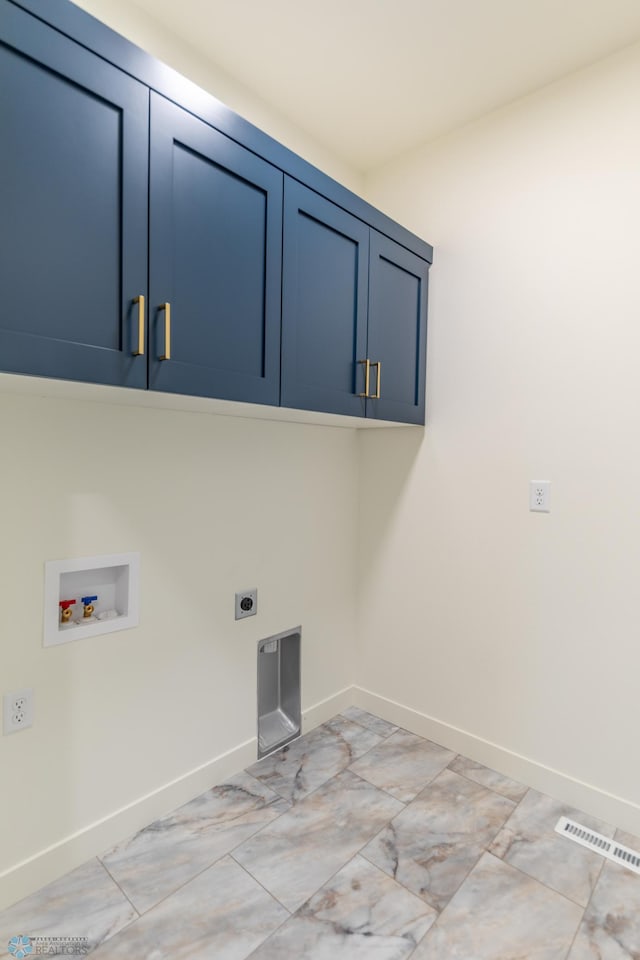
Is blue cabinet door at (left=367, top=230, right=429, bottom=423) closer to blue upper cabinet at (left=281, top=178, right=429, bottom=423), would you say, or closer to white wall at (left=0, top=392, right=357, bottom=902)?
blue upper cabinet at (left=281, top=178, right=429, bottom=423)

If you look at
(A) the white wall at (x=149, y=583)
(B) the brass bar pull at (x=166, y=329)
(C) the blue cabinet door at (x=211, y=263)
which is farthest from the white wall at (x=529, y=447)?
(B) the brass bar pull at (x=166, y=329)

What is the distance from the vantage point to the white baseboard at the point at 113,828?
142 centimetres

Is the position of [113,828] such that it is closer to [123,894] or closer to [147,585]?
[123,894]

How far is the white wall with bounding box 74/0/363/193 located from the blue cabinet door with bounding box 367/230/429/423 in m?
0.66

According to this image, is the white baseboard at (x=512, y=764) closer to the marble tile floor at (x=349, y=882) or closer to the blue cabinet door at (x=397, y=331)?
the marble tile floor at (x=349, y=882)

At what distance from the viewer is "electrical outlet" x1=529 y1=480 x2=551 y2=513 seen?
1.93 m

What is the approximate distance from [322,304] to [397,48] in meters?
0.93

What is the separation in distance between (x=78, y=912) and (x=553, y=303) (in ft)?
8.12

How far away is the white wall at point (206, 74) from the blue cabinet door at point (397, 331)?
2.15 feet

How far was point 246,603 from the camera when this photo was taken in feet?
6.67

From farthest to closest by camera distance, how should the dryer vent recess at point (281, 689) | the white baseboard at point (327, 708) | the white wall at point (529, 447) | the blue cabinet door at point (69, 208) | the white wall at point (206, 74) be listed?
the white baseboard at point (327, 708) → the dryer vent recess at point (281, 689) → the white wall at point (529, 447) → the white wall at point (206, 74) → the blue cabinet door at point (69, 208)

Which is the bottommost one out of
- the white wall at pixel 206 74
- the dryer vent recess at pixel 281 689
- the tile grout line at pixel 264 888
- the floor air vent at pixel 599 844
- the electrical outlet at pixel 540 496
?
the floor air vent at pixel 599 844

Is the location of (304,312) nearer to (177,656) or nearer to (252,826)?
(177,656)

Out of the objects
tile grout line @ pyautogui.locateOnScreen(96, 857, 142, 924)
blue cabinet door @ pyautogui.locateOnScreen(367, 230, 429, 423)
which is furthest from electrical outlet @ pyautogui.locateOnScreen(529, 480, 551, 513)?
tile grout line @ pyautogui.locateOnScreen(96, 857, 142, 924)
